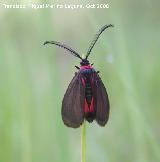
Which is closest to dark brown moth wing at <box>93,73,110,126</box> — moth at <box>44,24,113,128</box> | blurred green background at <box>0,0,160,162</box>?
moth at <box>44,24,113,128</box>

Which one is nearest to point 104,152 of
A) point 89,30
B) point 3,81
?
point 3,81

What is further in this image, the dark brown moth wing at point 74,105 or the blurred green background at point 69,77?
the blurred green background at point 69,77

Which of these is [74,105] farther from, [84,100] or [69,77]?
[69,77]

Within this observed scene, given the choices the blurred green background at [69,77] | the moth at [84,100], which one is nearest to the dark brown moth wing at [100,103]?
the moth at [84,100]

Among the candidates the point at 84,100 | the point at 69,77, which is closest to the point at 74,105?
the point at 84,100

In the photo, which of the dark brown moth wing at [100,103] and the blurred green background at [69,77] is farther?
the blurred green background at [69,77]

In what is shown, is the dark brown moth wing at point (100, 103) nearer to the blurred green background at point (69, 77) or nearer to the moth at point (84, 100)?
the moth at point (84, 100)

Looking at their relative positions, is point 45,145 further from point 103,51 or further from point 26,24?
point 26,24
